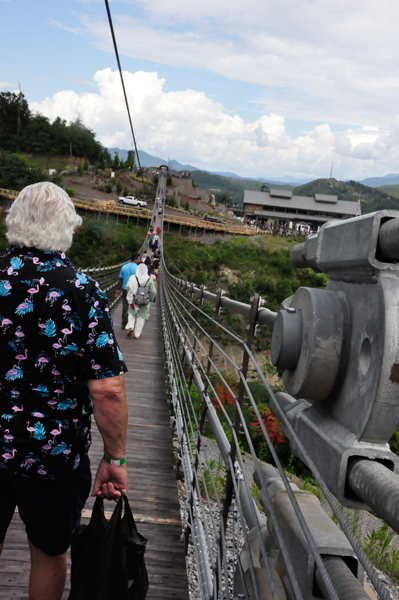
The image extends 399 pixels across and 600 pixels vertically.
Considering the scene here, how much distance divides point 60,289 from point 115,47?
570 cm

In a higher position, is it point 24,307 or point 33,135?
point 33,135

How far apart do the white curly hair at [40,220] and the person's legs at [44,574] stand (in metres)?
1.00

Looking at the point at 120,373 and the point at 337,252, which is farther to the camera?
the point at 120,373

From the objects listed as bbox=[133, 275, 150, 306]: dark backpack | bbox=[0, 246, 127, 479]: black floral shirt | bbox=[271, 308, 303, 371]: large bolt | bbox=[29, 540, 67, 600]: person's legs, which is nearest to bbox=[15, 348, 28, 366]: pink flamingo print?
bbox=[0, 246, 127, 479]: black floral shirt

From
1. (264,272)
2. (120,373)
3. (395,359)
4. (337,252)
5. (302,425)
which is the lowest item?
Result: (264,272)

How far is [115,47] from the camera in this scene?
6.30m

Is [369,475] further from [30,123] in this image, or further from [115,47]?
[30,123]

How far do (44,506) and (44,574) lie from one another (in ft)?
0.92

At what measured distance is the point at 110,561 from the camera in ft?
5.16

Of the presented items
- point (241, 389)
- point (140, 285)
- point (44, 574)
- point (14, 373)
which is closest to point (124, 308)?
point (140, 285)

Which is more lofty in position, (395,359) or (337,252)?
(337,252)

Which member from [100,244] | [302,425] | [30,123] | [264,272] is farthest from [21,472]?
[30,123]

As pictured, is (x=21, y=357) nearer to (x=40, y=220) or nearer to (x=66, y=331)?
(x=66, y=331)

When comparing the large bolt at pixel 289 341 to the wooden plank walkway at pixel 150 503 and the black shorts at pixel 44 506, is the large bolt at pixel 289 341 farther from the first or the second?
the wooden plank walkway at pixel 150 503
